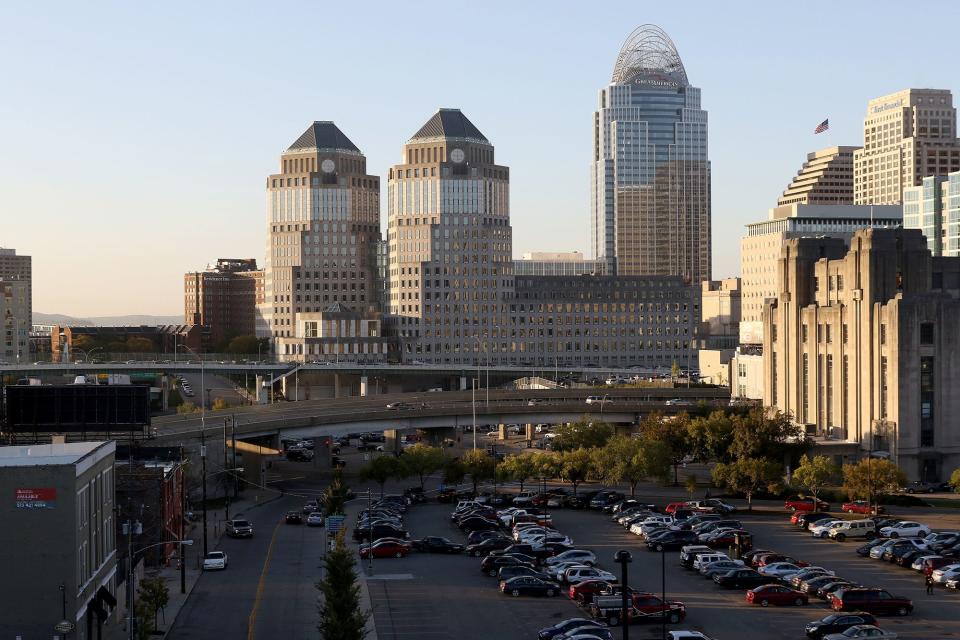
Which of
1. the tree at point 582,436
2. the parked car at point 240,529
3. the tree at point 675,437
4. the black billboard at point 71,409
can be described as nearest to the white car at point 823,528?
the tree at point 675,437

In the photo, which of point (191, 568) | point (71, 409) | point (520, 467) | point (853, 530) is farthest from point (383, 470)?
point (853, 530)

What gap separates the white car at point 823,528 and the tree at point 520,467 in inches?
1181

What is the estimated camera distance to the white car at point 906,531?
94.9 metres

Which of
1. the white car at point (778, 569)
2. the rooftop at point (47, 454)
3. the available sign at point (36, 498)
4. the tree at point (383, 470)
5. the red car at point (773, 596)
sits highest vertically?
the rooftop at point (47, 454)

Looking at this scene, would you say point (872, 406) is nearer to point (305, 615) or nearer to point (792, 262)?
point (792, 262)

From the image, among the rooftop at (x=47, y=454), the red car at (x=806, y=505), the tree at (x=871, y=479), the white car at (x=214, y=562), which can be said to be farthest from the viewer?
the red car at (x=806, y=505)

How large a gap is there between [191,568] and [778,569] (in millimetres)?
33245

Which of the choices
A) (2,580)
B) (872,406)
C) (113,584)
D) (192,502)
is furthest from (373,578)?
(872,406)

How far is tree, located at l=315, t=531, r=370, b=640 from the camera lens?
194 feet

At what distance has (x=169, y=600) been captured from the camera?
246 ft

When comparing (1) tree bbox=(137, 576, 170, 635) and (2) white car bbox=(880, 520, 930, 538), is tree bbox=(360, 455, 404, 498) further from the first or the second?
(1) tree bbox=(137, 576, 170, 635)

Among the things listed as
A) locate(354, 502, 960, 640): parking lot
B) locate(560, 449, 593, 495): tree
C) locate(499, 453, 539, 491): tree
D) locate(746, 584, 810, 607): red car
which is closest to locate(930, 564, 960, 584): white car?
locate(354, 502, 960, 640): parking lot

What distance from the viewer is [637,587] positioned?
78000 mm

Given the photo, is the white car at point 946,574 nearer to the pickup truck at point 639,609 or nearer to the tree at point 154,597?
the pickup truck at point 639,609
